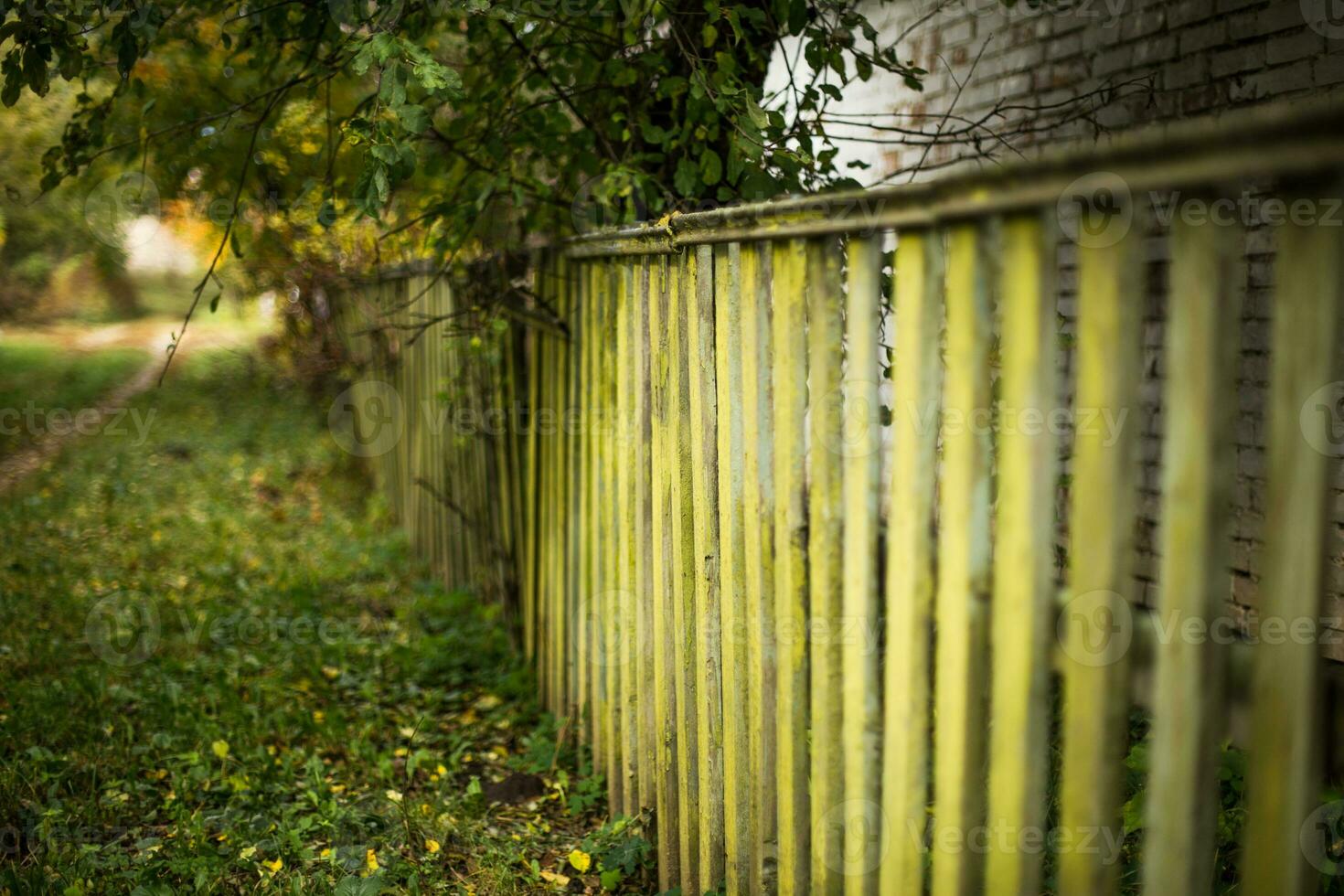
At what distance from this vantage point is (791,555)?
1959 millimetres

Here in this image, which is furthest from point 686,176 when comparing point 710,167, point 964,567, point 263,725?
point 263,725

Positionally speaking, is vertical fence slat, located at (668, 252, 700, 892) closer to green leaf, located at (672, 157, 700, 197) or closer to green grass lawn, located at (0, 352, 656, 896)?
green grass lawn, located at (0, 352, 656, 896)

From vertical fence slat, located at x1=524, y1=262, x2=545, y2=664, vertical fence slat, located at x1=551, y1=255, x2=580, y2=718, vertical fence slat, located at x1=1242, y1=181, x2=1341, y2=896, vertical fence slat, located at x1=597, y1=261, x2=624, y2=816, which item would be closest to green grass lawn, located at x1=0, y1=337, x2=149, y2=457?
vertical fence slat, located at x1=524, y1=262, x2=545, y2=664

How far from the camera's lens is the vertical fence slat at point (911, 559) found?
4.88 ft

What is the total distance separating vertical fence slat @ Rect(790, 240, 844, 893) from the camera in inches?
70.1

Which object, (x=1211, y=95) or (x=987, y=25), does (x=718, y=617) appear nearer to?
(x=1211, y=95)

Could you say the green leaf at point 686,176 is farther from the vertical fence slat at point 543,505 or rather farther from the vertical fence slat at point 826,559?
the vertical fence slat at point 826,559

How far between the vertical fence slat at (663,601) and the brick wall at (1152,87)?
1.11 meters

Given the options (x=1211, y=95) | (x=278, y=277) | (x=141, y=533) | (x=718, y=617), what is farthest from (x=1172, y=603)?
(x=278, y=277)

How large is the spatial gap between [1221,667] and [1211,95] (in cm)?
294

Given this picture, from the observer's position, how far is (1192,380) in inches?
44.8

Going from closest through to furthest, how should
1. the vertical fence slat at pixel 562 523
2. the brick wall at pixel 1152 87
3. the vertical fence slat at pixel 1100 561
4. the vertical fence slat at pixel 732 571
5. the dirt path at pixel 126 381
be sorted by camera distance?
the vertical fence slat at pixel 1100 561, the vertical fence slat at pixel 732 571, the brick wall at pixel 1152 87, the vertical fence slat at pixel 562 523, the dirt path at pixel 126 381

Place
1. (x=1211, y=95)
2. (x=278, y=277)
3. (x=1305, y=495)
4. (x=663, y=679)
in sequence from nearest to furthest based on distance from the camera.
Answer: (x=1305, y=495) → (x=663, y=679) → (x=1211, y=95) → (x=278, y=277)

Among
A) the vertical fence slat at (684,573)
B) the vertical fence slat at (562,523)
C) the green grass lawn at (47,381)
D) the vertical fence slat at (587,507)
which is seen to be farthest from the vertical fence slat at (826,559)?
the green grass lawn at (47,381)
